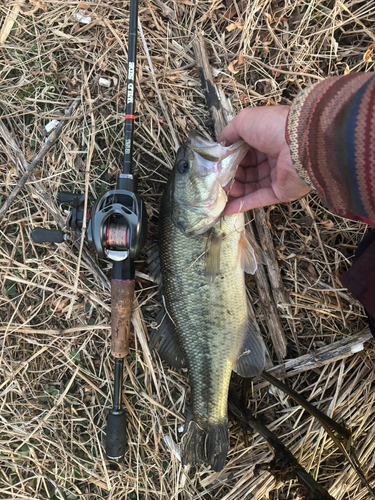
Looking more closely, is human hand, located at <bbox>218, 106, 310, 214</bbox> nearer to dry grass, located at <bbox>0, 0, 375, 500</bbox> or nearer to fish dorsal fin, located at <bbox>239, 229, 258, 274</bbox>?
fish dorsal fin, located at <bbox>239, 229, 258, 274</bbox>

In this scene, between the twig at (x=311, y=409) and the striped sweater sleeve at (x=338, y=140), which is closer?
the striped sweater sleeve at (x=338, y=140)

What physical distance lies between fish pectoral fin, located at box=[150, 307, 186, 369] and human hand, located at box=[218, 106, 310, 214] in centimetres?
95

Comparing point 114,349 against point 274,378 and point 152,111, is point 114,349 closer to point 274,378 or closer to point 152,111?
point 274,378

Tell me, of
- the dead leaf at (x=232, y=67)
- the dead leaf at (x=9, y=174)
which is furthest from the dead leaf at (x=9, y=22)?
the dead leaf at (x=232, y=67)

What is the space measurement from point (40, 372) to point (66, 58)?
8.54ft

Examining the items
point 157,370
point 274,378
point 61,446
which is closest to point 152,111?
point 157,370

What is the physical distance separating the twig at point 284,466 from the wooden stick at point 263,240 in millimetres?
537

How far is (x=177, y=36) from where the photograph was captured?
2518 millimetres

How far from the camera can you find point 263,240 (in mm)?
2439

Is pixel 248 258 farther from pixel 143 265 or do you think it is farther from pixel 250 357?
pixel 143 265

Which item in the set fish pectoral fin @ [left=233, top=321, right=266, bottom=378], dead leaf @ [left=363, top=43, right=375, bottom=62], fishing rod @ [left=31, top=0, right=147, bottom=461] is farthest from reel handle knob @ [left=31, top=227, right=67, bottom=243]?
dead leaf @ [left=363, top=43, right=375, bottom=62]

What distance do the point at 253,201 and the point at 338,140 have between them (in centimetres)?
82

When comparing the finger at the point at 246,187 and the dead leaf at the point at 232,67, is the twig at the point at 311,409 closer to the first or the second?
the finger at the point at 246,187

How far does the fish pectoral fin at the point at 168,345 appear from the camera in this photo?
239 centimetres
